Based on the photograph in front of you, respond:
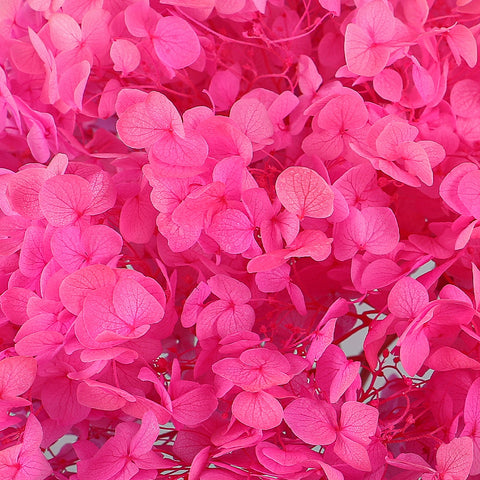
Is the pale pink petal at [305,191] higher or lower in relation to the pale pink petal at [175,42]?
lower

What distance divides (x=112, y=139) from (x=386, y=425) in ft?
0.55

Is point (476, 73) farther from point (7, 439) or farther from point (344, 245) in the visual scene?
point (7, 439)

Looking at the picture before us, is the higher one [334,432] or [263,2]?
[263,2]

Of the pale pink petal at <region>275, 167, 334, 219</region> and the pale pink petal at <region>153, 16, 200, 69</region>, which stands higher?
the pale pink petal at <region>153, 16, 200, 69</region>

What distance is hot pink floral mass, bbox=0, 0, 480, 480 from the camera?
0.28m

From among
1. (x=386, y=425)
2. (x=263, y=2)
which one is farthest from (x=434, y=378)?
(x=263, y=2)

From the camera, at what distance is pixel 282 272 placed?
0.29 metres

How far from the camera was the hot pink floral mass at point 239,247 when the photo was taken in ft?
0.91

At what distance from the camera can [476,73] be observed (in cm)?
32

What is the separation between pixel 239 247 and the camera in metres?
0.28

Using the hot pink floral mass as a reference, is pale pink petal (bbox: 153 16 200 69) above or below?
above

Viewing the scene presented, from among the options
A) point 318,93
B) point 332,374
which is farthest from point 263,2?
point 332,374

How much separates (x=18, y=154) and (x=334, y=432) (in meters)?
0.20

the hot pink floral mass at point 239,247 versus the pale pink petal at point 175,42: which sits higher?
the pale pink petal at point 175,42
